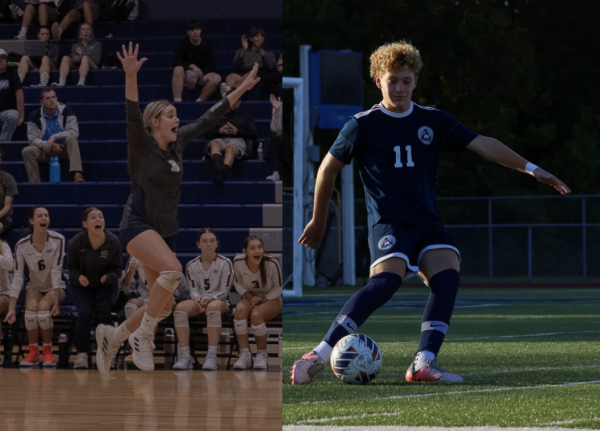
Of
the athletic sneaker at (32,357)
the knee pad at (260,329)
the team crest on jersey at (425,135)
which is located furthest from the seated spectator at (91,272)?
the team crest on jersey at (425,135)

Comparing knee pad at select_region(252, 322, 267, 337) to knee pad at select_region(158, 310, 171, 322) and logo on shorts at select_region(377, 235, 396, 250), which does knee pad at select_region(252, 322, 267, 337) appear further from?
logo on shorts at select_region(377, 235, 396, 250)

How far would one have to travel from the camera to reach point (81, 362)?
24.5ft

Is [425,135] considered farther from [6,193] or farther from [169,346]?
[6,193]

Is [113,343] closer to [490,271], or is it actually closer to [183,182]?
[183,182]

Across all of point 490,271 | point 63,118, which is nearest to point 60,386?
point 63,118

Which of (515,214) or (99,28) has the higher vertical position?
(99,28)

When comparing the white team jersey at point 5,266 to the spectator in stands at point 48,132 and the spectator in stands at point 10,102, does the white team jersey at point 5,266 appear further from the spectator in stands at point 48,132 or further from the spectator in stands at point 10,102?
the spectator in stands at point 10,102

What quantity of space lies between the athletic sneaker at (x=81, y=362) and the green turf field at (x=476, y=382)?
142 cm

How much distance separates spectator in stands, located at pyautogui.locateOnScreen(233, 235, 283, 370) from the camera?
7.27 meters

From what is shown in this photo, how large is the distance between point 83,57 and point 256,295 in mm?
2121

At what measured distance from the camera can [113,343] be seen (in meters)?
7.45

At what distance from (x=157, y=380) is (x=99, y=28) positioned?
2553 mm

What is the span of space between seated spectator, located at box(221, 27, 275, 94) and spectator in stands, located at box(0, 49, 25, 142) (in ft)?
5.09

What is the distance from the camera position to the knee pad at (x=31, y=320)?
7.57 meters
